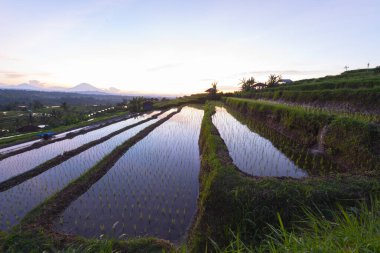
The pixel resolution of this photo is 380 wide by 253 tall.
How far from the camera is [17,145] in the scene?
13.8 meters

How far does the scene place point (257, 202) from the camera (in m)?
4.20

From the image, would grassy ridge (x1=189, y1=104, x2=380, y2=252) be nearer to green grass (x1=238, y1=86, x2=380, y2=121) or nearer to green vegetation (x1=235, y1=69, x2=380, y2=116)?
green grass (x1=238, y1=86, x2=380, y2=121)

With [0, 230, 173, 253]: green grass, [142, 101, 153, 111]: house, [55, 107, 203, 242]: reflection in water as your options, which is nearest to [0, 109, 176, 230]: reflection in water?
[55, 107, 203, 242]: reflection in water

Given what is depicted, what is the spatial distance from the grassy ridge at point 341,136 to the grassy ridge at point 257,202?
1742 mm

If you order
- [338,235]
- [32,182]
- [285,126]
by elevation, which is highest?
[338,235]

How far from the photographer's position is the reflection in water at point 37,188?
19.5 ft

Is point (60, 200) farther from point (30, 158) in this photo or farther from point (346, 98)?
point (346, 98)

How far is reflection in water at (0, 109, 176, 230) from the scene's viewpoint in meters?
5.95

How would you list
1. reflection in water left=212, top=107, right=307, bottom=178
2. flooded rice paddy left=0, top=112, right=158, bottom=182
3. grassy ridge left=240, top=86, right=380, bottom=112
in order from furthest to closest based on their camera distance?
1. grassy ridge left=240, top=86, right=380, bottom=112
2. flooded rice paddy left=0, top=112, right=158, bottom=182
3. reflection in water left=212, top=107, right=307, bottom=178

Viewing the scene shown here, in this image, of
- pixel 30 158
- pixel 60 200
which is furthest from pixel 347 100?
pixel 30 158

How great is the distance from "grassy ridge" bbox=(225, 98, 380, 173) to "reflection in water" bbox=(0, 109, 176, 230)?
8602mm

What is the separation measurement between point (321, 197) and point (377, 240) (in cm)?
304

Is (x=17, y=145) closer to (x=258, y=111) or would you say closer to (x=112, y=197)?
(x=112, y=197)

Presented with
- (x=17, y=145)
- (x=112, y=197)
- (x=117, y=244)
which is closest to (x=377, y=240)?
(x=117, y=244)
